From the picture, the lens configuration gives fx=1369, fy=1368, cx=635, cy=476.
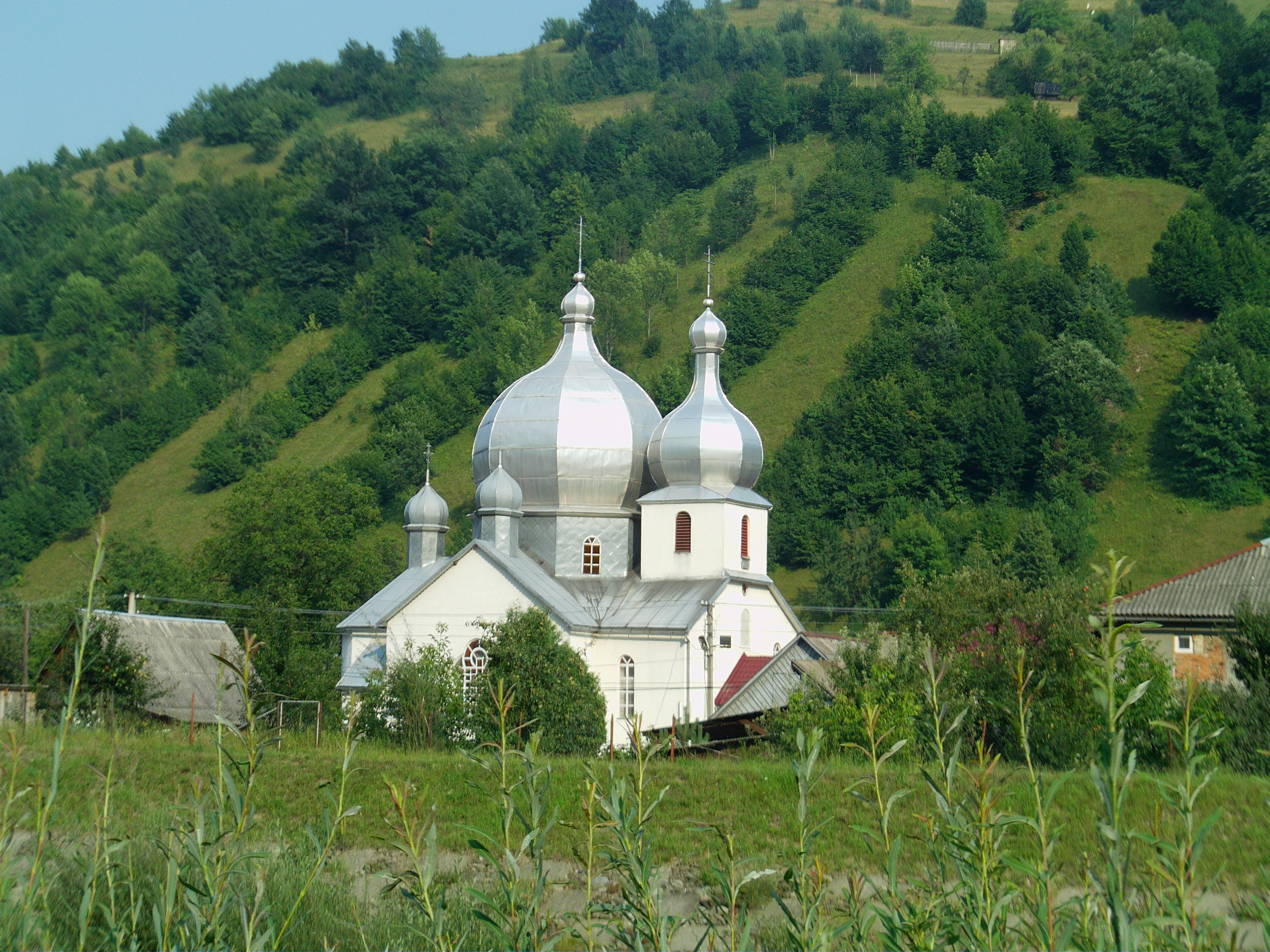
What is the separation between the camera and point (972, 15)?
124 meters

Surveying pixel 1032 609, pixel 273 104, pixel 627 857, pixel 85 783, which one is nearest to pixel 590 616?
pixel 1032 609

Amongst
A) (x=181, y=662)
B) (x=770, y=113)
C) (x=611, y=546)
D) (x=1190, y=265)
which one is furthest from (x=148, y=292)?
(x=181, y=662)

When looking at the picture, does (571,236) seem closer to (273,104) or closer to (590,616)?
(273,104)

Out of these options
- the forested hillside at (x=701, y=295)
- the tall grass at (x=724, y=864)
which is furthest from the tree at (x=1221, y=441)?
the tall grass at (x=724, y=864)

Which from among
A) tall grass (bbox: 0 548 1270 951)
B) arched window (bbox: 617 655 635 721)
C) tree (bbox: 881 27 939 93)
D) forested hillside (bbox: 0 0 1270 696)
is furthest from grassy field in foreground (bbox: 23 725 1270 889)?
tree (bbox: 881 27 939 93)

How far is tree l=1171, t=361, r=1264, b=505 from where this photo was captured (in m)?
56.4

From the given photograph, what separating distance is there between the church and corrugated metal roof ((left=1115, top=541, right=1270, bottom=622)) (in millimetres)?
9367

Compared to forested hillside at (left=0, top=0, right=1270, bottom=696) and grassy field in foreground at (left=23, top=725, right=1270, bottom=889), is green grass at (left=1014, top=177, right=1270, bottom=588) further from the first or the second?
grassy field in foreground at (left=23, top=725, right=1270, bottom=889)

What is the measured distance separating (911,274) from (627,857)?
6893cm

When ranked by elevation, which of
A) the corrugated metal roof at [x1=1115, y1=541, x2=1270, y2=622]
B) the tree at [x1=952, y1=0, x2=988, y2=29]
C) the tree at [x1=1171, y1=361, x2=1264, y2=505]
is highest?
the tree at [x1=952, y1=0, x2=988, y2=29]

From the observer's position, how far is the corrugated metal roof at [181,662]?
30875 mm

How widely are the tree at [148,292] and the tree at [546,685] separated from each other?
7298 cm

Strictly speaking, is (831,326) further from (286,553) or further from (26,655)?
(26,655)

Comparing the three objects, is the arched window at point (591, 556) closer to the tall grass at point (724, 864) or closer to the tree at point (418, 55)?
the tall grass at point (724, 864)
